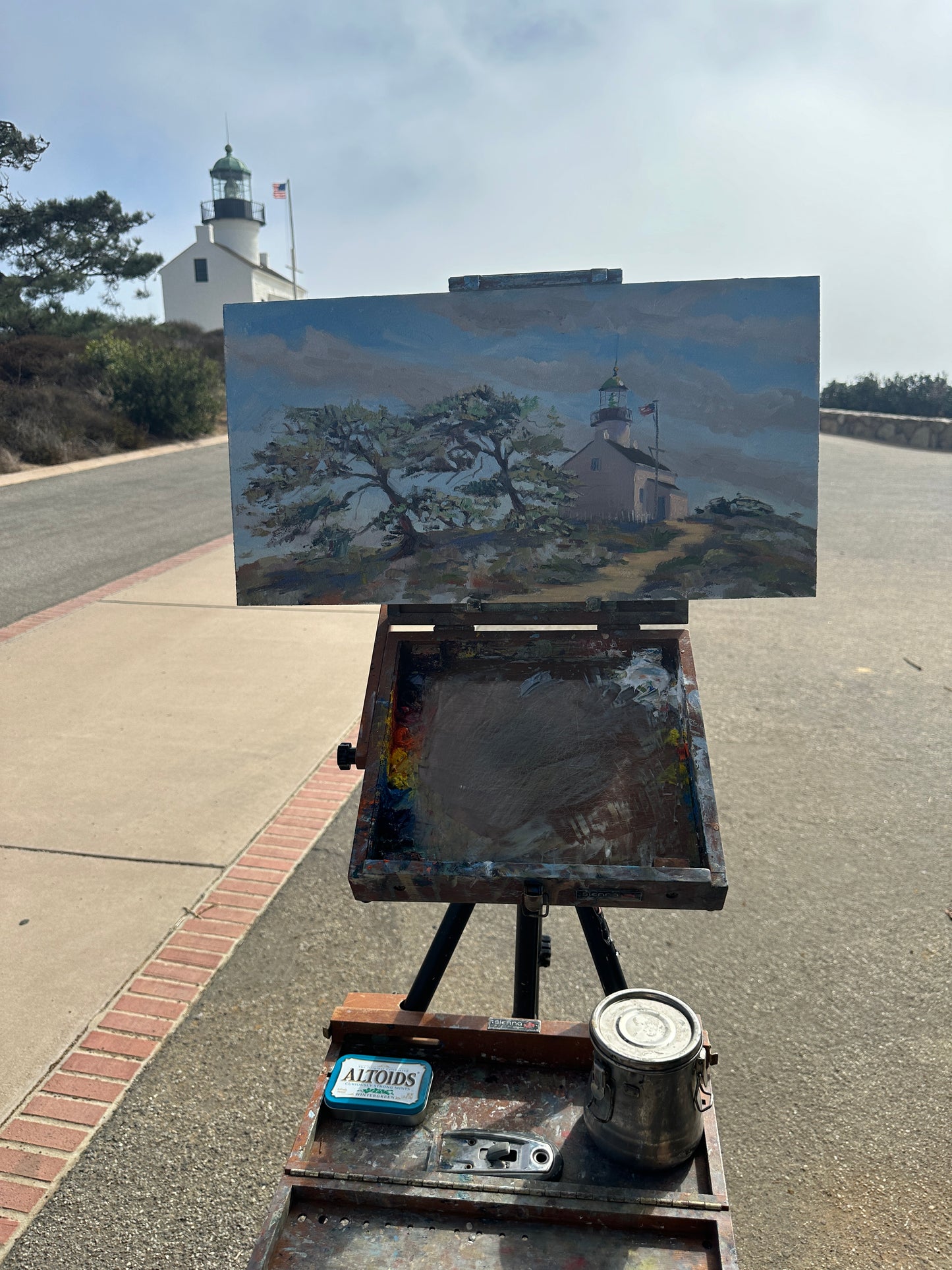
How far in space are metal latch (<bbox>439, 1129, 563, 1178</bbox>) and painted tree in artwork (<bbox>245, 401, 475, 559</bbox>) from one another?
1452 mm

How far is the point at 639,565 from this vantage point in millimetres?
2469

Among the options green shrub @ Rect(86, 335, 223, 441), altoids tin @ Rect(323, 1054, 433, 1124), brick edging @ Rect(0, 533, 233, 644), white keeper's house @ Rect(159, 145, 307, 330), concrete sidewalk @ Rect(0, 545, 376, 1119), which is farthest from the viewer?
white keeper's house @ Rect(159, 145, 307, 330)

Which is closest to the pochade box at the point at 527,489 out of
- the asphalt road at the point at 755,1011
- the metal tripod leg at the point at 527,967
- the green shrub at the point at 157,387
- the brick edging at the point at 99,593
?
the metal tripod leg at the point at 527,967

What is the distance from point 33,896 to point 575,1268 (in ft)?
10.3

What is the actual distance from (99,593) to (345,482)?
7.34 metres

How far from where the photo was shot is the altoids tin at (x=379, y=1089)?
2.01 m

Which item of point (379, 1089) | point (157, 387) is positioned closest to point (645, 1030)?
point (379, 1089)

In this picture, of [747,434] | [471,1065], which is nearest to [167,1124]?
[471,1065]

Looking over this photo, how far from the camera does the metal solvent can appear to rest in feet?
5.96

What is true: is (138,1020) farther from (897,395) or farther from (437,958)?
(897,395)

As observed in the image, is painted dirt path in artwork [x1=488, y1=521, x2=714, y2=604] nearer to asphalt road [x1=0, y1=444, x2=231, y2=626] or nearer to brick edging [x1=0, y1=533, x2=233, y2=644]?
brick edging [x1=0, y1=533, x2=233, y2=644]

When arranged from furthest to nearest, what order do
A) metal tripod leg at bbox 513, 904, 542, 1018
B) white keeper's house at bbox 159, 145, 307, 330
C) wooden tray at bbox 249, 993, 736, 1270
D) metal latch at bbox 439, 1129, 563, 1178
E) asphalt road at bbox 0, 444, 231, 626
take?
white keeper's house at bbox 159, 145, 307, 330
asphalt road at bbox 0, 444, 231, 626
metal tripod leg at bbox 513, 904, 542, 1018
metal latch at bbox 439, 1129, 563, 1178
wooden tray at bbox 249, 993, 736, 1270

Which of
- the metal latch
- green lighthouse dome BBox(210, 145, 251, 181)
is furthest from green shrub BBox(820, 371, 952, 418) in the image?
green lighthouse dome BBox(210, 145, 251, 181)

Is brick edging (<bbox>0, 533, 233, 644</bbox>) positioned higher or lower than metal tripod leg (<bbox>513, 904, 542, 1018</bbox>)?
higher
